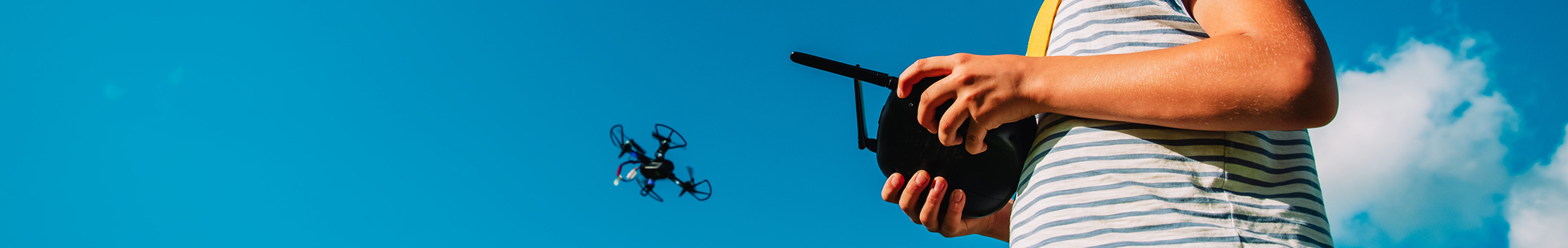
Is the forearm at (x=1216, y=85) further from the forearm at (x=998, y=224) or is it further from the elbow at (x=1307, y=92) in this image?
the forearm at (x=998, y=224)

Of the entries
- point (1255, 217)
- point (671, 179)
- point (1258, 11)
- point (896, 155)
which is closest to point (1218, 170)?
point (1255, 217)

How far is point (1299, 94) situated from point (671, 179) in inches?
287

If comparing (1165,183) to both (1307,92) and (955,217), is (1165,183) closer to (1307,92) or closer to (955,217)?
(1307,92)

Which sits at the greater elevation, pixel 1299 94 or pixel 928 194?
pixel 928 194

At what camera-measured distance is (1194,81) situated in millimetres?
832

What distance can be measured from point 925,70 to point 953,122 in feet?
0.26

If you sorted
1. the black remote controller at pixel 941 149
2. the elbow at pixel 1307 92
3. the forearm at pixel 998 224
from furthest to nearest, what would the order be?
the forearm at pixel 998 224
the black remote controller at pixel 941 149
the elbow at pixel 1307 92

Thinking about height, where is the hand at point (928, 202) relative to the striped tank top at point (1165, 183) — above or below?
above

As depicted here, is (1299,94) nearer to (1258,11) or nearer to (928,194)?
(1258,11)

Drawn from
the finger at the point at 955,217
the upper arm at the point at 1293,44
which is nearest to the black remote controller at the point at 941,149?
the finger at the point at 955,217

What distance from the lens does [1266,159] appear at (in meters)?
0.93

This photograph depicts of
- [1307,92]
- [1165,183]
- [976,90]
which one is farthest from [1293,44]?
[976,90]

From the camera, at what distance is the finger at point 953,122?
97 cm

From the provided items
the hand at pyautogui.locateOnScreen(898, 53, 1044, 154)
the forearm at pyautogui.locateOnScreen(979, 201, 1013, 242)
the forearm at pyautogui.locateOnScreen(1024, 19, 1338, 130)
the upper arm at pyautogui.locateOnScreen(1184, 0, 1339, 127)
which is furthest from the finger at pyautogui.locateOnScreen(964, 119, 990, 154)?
the forearm at pyautogui.locateOnScreen(979, 201, 1013, 242)
